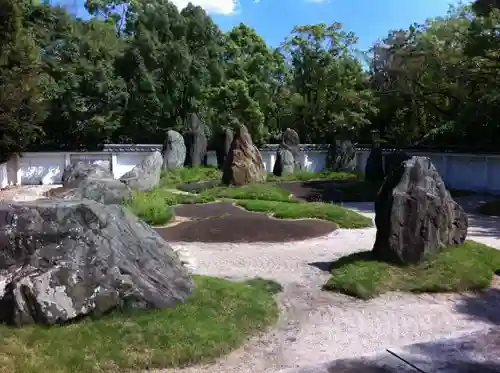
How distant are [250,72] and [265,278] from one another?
28415mm

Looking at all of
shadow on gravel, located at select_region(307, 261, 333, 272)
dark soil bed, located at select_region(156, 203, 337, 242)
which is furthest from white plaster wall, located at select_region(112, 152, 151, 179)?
shadow on gravel, located at select_region(307, 261, 333, 272)

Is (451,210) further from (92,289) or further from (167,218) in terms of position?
(167,218)

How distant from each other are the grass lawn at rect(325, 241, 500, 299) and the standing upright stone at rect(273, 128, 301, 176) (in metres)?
19.2

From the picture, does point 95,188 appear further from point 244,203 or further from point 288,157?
point 288,157

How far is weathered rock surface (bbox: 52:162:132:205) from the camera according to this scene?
14491 mm

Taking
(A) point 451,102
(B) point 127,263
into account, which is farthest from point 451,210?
(A) point 451,102

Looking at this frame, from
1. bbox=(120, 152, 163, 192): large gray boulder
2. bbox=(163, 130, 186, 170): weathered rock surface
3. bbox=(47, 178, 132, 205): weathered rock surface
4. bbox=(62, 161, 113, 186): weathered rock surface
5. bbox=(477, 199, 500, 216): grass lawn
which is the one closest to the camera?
bbox=(47, 178, 132, 205): weathered rock surface

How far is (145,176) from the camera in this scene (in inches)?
804

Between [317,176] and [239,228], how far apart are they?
51.4ft

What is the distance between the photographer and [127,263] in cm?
633

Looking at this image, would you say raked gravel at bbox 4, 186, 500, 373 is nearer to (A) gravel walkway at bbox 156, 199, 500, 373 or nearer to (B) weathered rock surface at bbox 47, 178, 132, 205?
(A) gravel walkway at bbox 156, 199, 500, 373

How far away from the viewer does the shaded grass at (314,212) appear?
558 inches

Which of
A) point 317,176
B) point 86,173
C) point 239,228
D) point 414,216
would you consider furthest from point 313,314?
point 317,176

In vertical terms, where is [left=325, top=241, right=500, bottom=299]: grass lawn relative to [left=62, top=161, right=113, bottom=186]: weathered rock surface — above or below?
below
